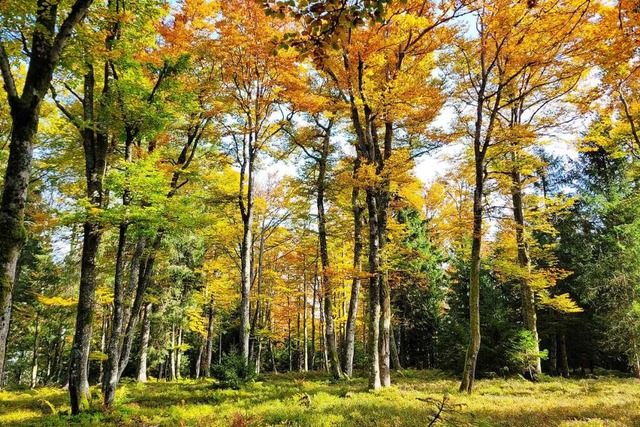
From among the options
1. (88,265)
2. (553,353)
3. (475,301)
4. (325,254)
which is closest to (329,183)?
(325,254)

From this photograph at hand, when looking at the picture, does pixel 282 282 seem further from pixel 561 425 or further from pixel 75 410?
pixel 561 425

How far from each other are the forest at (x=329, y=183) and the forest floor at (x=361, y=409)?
4.4 inches

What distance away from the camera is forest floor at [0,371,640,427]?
296 inches

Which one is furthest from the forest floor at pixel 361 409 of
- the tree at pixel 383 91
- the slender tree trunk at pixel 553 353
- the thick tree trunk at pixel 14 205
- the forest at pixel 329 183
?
the slender tree trunk at pixel 553 353

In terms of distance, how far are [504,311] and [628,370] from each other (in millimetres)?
9313

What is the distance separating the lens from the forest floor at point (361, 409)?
7.52 m

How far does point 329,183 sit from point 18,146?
A: 47.3ft

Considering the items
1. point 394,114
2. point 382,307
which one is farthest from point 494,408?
point 394,114

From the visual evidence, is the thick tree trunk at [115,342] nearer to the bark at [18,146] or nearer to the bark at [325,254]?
the bark at [18,146]

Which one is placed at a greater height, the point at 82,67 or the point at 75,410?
the point at 82,67

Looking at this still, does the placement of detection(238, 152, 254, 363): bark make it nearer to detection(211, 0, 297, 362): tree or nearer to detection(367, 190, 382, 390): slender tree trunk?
detection(211, 0, 297, 362): tree

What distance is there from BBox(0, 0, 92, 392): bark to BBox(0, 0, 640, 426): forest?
26 mm

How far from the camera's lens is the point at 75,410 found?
956 cm

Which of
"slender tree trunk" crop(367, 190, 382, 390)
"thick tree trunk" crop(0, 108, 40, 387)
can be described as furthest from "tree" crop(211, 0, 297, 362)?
"thick tree trunk" crop(0, 108, 40, 387)
